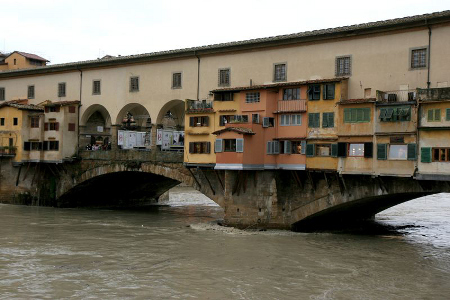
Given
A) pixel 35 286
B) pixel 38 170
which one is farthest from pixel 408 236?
pixel 38 170

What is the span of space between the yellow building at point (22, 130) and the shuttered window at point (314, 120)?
22.1 meters

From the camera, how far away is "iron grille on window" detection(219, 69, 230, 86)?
35.0 m

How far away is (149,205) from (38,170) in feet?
33.1

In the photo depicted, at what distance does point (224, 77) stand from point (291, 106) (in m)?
5.68

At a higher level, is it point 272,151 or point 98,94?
point 98,94

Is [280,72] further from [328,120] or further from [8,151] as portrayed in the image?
[8,151]

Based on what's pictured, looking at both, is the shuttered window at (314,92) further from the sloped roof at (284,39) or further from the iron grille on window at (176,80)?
the iron grille on window at (176,80)

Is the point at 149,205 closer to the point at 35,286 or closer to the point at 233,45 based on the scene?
the point at 233,45

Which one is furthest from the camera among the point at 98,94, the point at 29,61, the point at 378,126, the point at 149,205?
the point at 29,61

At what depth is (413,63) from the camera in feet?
93.1

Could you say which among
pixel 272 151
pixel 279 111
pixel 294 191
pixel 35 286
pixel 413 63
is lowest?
pixel 35 286

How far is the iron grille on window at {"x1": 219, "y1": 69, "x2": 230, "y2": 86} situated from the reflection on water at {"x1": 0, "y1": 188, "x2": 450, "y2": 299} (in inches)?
344

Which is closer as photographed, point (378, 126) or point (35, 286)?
point (35, 286)

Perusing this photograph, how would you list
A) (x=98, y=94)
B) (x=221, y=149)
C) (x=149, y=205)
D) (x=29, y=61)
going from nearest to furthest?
(x=221, y=149) → (x=98, y=94) → (x=149, y=205) → (x=29, y=61)
